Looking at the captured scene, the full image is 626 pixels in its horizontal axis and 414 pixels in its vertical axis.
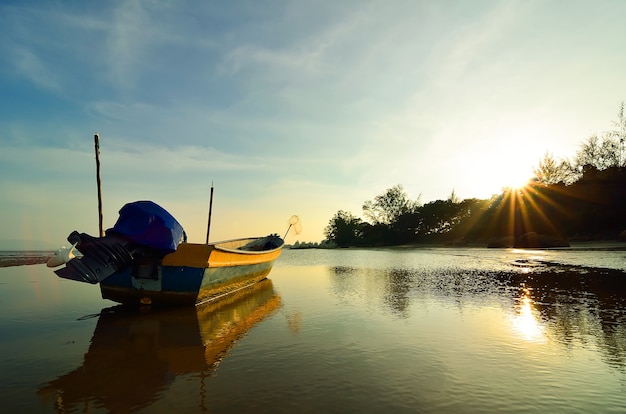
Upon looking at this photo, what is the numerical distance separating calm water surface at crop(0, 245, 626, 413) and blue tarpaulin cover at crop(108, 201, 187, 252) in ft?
7.21

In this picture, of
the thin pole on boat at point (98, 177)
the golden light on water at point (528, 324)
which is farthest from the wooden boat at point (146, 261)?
the golden light on water at point (528, 324)

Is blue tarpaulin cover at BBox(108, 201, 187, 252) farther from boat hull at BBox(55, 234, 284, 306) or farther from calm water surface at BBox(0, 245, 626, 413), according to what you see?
calm water surface at BBox(0, 245, 626, 413)

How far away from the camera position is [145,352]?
6844 millimetres

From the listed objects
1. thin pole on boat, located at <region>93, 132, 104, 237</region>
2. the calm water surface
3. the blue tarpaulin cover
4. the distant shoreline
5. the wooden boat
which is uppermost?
thin pole on boat, located at <region>93, 132, 104, 237</region>

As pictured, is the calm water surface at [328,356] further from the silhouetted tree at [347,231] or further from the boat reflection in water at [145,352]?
the silhouetted tree at [347,231]

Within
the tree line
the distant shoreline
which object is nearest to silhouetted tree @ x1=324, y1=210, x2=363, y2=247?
the tree line

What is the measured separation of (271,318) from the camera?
984 centimetres

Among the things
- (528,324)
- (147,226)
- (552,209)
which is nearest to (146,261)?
(147,226)

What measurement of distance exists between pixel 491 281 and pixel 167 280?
45.3 ft

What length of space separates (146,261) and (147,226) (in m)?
1.30

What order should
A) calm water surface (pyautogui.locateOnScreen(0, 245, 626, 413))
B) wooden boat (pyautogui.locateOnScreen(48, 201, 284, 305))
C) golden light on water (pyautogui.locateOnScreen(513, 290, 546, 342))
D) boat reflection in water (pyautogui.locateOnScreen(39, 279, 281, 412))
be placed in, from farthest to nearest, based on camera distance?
1. wooden boat (pyautogui.locateOnScreen(48, 201, 284, 305))
2. golden light on water (pyautogui.locateOnScreen(513, 290, 546, 342))
3. boat reflection in water (pyautogui.locateOnScreen(39, 279, 281, 412))
4. calm water surface (pyautogui.locateOnScreen(0, 245, 626, 413))

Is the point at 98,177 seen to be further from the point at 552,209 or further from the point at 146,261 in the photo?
the point at 552,209

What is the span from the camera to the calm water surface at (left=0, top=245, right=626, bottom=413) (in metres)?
4.56

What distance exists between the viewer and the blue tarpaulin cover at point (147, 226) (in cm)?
989
